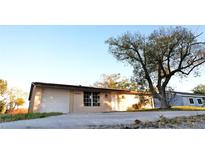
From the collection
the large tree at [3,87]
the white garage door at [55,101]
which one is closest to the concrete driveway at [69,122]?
the white garage door at [55,101]

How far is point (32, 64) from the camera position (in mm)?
11422

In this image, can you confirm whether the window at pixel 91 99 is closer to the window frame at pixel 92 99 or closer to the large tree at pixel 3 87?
the window frame at pixel 92 99

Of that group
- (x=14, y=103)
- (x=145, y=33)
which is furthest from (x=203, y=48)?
(x=14, y=103)

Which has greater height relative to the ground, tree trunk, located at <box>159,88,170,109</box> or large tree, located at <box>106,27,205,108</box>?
large tree, located at <box>106,27,205,108</box>

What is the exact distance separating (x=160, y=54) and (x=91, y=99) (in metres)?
6.22

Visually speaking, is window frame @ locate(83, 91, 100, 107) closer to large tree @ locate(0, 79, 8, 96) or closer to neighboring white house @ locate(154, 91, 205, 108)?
large tree @ locate(0, 79, 8, 96)

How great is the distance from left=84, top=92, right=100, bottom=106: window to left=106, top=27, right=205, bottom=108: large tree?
364 cm

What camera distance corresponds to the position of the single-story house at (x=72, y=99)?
35.8 feet

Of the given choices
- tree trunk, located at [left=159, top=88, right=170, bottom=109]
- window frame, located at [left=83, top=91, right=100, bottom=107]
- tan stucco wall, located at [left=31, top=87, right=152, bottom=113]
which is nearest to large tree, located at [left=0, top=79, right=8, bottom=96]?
tan stucco wall, located at [left=31, top=87, right=152, bottom=113]

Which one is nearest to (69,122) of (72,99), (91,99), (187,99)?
(72,99)

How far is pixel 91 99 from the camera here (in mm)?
12445

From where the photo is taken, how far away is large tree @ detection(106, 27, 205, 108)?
36.0 ft
